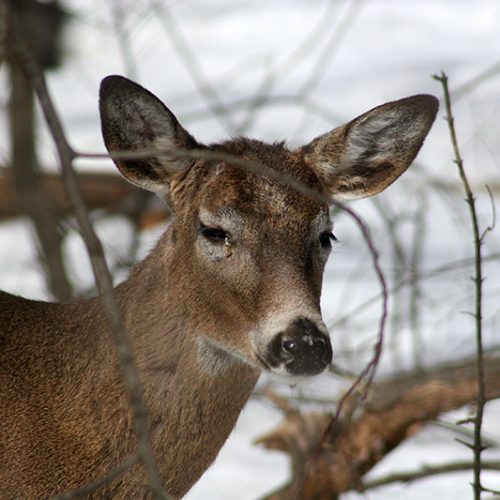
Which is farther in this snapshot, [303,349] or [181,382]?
[181,382]

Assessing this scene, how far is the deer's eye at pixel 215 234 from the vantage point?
344 cm

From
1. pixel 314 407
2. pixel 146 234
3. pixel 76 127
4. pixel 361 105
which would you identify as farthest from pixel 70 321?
pixel 361 105

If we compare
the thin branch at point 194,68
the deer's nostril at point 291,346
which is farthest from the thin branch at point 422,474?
the thin branch at point 194,68

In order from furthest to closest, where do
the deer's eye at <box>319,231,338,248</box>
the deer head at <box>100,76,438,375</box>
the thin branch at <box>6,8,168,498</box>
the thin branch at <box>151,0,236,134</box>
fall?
the thin branch at <box>151,0,236,134</box> → the deer's eye at <box>319,231,338,248</box> → the deer head at <box>100,76,438,375</box> → the thin branch at <box>6,8,168,498</box>

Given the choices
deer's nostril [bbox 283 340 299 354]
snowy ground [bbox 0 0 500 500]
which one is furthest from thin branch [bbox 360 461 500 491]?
deer's nostril [bbox 283 340 299 354]

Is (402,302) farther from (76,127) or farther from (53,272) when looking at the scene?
(76,127)

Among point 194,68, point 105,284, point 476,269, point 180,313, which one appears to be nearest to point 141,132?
point 180,313

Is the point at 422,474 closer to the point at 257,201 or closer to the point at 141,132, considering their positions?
the point at 257,201

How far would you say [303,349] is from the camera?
3.10 meters

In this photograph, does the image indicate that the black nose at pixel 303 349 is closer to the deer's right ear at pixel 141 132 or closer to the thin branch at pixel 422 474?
the deer's right ear at pixel 141 132

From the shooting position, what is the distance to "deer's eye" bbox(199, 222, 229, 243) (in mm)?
3443

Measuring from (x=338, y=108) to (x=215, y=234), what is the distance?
5.83 metres

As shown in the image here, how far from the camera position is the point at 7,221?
25.1 feet

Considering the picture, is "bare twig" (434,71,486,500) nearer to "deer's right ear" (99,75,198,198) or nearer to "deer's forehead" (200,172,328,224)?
"deer's forehead" (200,172,328,224)
